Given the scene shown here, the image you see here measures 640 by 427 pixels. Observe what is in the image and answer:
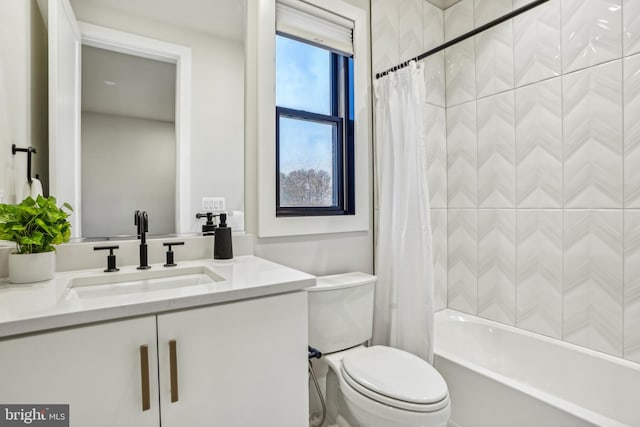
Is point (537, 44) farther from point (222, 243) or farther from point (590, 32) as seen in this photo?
point (222, 243)

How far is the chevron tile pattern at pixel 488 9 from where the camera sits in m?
1.96

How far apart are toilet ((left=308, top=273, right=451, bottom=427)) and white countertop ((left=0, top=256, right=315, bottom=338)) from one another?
408 mm

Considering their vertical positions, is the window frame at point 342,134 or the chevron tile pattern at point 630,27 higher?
the chevron tile pattern at point 630,27

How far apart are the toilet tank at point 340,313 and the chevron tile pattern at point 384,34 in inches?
49.7

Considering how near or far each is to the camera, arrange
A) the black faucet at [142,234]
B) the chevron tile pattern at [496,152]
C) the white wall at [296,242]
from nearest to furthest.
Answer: the black faucet at [142,234] < the white wall at [296,242] < the chevron tile pattern at [496,152]

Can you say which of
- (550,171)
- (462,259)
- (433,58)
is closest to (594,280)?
(550,171)

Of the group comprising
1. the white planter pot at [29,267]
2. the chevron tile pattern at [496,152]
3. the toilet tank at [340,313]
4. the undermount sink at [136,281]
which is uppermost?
the chevron tile pattern at [496,152]

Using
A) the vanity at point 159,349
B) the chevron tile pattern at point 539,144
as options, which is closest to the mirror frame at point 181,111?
the vanity at point 159,349

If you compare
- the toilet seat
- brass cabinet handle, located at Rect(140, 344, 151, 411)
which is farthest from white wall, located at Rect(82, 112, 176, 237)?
the toilet seat

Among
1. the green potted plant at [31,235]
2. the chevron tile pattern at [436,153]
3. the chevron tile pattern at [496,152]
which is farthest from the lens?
the chevron tile pattern at [436,153]

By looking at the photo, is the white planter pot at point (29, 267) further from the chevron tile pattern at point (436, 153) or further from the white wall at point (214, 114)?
the chevron tile pattern at point (436, 153)

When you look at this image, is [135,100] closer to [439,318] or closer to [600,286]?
[439,318]

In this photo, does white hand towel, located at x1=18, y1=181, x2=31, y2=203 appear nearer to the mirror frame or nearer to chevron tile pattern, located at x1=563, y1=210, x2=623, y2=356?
the mirror frame

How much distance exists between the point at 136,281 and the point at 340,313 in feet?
2.79
